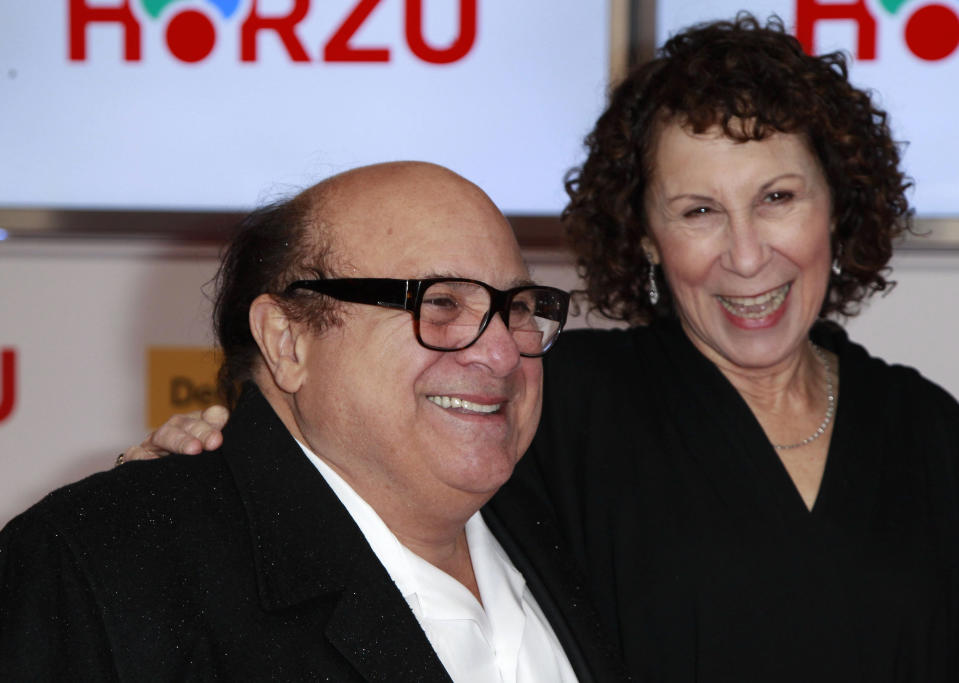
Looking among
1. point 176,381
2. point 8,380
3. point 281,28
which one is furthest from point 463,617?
point 8,380

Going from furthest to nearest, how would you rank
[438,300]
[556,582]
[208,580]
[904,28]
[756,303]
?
1. [904,28]
2. [756,303]
3. [556,582]
4. [438,300]
5. [208,580]

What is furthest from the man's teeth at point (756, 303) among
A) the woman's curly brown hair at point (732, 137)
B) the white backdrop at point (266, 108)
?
the white backdrop at point (266, 108)

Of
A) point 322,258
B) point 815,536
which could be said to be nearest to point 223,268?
point 322,258

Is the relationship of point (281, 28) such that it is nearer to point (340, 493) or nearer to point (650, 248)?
point (650, 248)

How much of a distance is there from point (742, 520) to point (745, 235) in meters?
0.48

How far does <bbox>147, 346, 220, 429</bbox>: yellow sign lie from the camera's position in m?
3.36

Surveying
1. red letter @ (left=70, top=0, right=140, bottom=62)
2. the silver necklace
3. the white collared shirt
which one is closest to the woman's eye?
the silver necklace

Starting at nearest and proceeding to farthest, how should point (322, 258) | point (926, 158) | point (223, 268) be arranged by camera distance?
point (322, 258) < point (223, 268) < point (926, 158)

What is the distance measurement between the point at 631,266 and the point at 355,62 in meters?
1.31

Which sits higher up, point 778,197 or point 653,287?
point 778,197

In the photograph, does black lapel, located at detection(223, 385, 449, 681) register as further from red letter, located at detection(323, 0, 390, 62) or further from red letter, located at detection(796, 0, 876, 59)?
red letter, located at detection(796, 0, 876, 59)

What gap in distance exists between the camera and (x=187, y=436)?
61.2 inches

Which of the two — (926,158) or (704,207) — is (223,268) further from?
(926,158)

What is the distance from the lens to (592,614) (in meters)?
1.73
